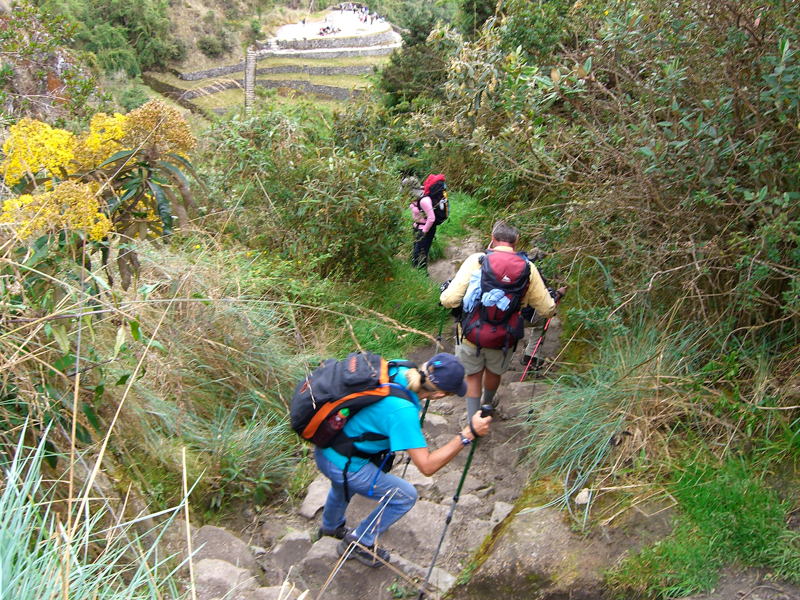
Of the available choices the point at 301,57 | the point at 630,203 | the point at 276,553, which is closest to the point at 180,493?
the point at 276,553

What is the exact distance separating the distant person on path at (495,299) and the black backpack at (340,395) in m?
1.39

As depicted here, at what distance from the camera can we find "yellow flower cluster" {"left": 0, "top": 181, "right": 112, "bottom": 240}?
2754 mm

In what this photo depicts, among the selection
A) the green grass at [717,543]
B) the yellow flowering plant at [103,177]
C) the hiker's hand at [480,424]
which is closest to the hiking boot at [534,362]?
the green grass at [717,543]

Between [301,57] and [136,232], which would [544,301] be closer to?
[136,232]

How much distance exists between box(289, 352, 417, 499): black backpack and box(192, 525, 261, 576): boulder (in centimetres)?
91

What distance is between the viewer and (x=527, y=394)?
18.0 ft

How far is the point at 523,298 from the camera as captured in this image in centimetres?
449

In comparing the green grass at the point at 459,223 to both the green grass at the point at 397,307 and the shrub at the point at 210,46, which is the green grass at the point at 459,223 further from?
the shrub at the point at 210,46

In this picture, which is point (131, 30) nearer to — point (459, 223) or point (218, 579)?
point (459, 223)

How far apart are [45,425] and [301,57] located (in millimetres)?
42516

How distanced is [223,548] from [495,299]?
2.46m

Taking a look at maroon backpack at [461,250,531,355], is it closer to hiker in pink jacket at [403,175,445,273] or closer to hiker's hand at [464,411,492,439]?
hiker's hand at [464,411,492,439]

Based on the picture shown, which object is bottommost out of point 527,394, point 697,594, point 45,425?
point 527,394

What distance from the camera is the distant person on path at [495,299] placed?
4.27 m
